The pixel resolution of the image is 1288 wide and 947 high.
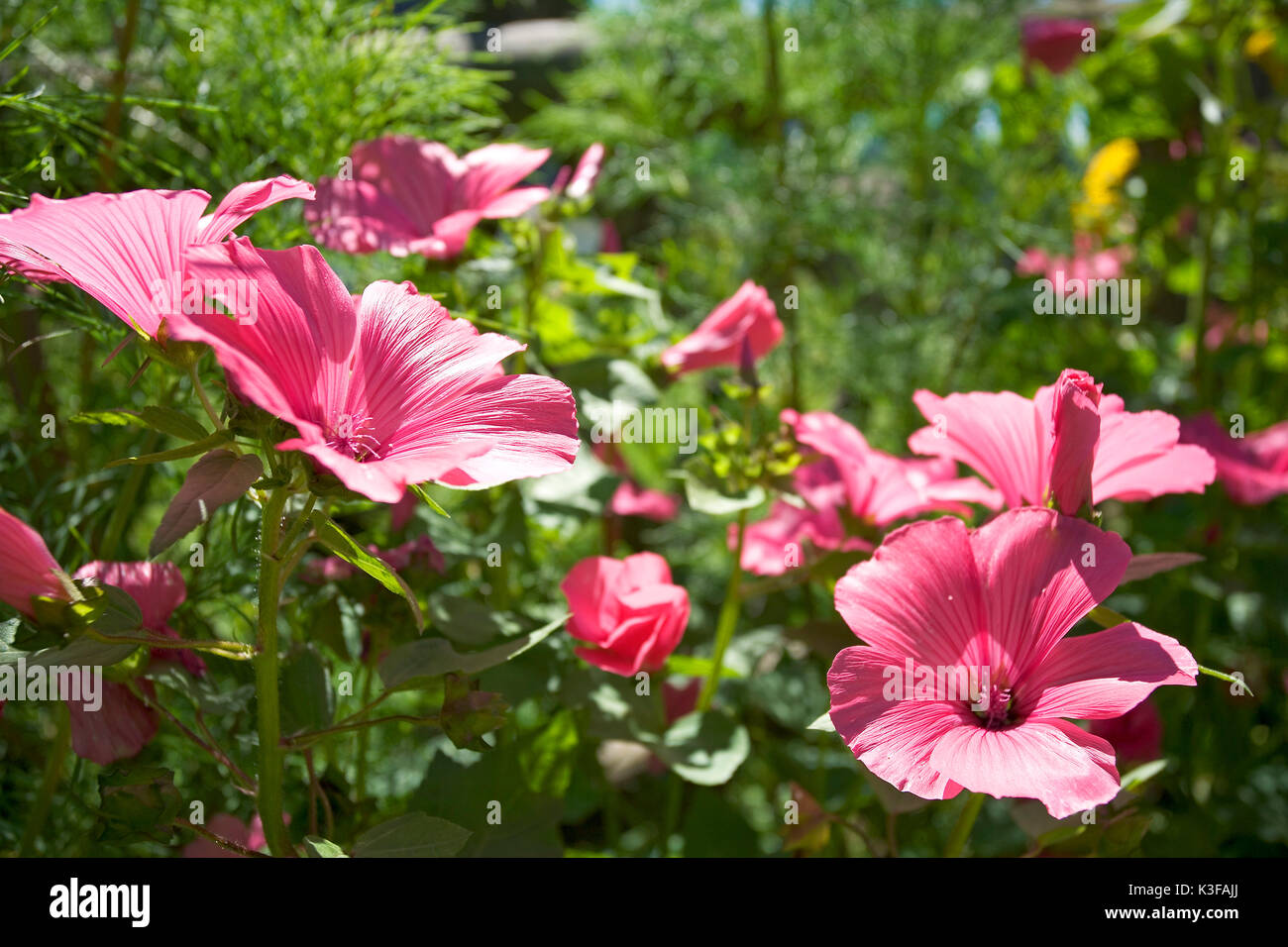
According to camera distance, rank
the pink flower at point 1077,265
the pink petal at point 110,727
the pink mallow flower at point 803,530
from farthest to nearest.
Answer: the pink flower at point 1077,265, the pink mallow flower at point 803,530, the pink petal at point 110,727

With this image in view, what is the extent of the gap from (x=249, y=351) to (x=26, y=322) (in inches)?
20.3

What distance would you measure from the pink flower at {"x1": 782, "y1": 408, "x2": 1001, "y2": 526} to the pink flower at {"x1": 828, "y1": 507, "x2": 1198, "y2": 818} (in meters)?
0.12

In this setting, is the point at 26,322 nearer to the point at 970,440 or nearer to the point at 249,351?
the point at 249,351

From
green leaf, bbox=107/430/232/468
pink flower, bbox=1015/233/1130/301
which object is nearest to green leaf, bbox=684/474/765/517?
green leaf, bbox=107/430/232/468

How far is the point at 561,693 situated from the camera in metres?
0.49

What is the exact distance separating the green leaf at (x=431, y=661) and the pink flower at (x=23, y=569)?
0.11m

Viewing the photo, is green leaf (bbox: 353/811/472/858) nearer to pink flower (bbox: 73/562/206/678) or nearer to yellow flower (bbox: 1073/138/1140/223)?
pink flower (bbox: 73/562/206/678)

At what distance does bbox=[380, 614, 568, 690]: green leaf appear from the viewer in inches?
14.6

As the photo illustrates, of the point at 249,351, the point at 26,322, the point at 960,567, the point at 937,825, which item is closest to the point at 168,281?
the point at 249,351

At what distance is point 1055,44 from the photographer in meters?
0.94

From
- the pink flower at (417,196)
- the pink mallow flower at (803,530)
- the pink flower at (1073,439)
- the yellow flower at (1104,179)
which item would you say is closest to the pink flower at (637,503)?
the pink mallow flower at (803,530)

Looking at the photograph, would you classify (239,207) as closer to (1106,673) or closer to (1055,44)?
(1106,673)

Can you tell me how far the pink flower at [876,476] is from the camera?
0.49m

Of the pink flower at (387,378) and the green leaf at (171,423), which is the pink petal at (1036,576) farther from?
the green leaf at (171,423)
